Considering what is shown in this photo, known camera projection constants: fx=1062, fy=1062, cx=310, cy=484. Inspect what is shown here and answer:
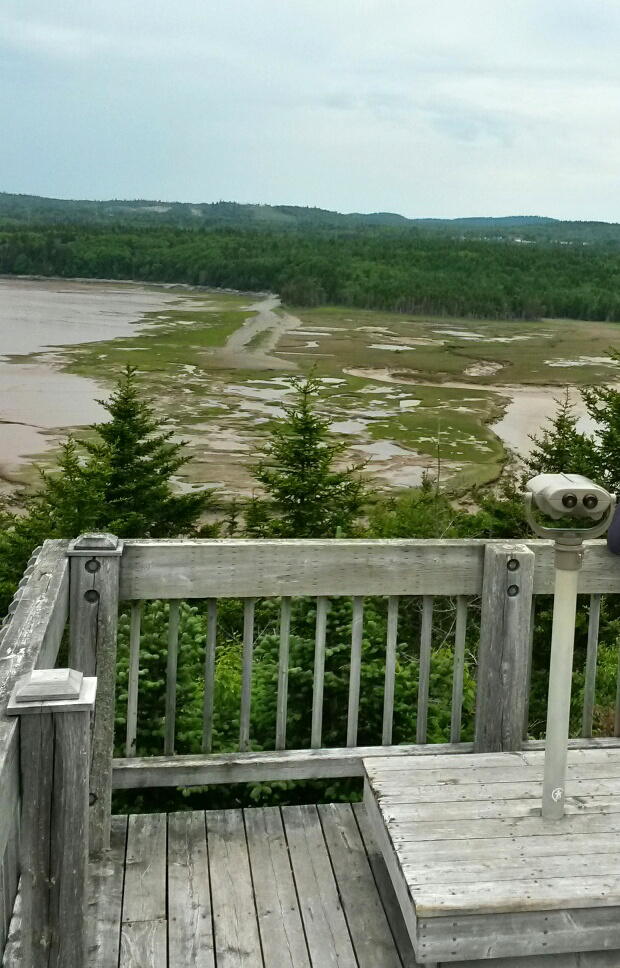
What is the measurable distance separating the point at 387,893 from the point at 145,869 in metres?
0.70

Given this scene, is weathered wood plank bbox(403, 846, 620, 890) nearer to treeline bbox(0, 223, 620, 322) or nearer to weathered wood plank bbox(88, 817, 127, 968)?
weathered wood plank bbox(88, 817, 127, 968)

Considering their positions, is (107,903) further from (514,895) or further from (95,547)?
(514,895)

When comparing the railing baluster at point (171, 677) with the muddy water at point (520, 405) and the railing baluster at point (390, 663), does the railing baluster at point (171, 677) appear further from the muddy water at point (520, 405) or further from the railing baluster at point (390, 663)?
the muddy water at point (520, 405)

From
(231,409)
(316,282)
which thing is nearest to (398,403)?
(231,409)

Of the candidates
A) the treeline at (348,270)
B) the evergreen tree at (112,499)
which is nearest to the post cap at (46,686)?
the evergreen tree at (112,499)

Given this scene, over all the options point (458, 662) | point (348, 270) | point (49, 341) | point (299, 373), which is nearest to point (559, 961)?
point (458, 662)

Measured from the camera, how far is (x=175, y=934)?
278cm

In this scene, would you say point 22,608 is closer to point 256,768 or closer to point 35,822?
point 35,822

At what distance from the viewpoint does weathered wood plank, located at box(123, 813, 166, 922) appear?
9.44 feet

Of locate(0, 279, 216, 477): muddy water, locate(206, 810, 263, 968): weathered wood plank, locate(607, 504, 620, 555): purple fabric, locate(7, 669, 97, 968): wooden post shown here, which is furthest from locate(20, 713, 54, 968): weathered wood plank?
locate(0, 279, 216, 477): muddy water

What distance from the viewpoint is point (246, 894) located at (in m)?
2.95

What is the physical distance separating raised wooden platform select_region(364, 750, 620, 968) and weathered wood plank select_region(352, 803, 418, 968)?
310 mm

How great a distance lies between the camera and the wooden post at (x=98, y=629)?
3.06m

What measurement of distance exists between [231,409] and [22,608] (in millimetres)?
31303
